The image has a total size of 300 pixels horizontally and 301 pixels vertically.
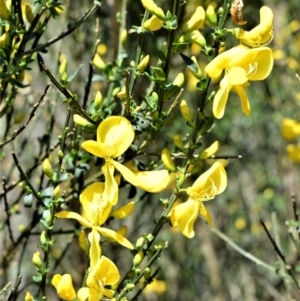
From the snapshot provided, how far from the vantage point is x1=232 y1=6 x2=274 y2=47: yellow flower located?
3.89 ft

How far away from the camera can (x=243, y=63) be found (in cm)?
120

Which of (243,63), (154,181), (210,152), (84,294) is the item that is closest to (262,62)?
(243,63)

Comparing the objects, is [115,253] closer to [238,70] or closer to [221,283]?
[221,283]

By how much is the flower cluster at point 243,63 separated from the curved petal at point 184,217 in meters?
0.20

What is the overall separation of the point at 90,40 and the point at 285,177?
1332mm

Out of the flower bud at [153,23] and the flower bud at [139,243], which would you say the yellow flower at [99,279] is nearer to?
the flower bud at [139,243]

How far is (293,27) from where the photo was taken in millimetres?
3188

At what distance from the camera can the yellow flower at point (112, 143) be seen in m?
1.14

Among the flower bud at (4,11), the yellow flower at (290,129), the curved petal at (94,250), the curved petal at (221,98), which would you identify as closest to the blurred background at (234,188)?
the yellow flower at (290,129)

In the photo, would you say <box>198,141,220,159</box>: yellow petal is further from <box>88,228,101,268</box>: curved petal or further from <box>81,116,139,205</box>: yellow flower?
<box>88,228,101,268</box>: curved petal

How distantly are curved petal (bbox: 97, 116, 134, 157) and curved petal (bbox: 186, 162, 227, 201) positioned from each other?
18 cm

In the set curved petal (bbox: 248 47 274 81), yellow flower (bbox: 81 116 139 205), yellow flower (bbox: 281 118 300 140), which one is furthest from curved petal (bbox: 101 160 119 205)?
yellow flower (bbox: 281 118 300 140)

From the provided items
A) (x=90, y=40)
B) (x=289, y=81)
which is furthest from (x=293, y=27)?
(x=90, y=40)

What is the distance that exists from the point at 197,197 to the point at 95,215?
22cm
